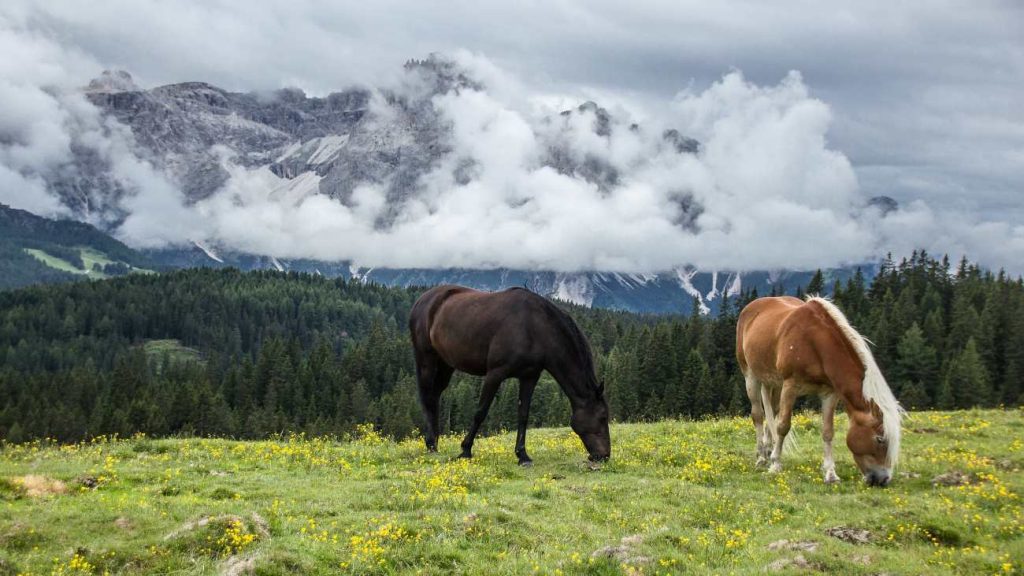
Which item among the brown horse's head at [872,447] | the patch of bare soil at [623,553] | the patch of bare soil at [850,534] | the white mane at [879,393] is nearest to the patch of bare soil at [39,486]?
the patch of bare soil at [623,553]

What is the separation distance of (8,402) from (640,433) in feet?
396

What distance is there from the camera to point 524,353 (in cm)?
1714

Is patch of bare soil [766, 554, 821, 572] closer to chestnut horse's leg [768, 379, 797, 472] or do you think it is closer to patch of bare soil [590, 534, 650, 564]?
patch of bare soil [590, 534, 650, 564]

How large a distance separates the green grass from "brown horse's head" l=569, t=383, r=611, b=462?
52cm

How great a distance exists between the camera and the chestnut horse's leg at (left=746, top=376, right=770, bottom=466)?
58.3ft

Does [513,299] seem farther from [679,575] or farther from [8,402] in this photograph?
[8,402]

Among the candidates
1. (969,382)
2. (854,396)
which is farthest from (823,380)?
(969,382)

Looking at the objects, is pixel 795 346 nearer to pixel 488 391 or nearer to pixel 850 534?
pixel 850 534

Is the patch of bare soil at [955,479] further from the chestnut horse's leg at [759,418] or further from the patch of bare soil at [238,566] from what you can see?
the patch of bare soil at [238,566]

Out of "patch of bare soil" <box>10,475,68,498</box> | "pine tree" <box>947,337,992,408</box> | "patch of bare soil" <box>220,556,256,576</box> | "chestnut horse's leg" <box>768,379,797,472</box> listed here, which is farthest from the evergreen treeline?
"patch of bare soil" <box>220,556,256,576</box>

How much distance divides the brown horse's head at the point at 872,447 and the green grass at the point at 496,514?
1.22 feet

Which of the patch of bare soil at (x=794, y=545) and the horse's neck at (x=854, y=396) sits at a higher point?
the horse's neck at (x=854, y=396)

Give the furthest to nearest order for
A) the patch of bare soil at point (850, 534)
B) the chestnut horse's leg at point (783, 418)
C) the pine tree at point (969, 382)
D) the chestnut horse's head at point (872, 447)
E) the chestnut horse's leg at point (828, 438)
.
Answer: the pine tree at point (969, 382), the chestnut horse's leg at point (783, 418), the chestnut horse's leg at point (828, 438), the chestnut horse's head at point (872, 447), the patch of bare soil at point (850, 534)

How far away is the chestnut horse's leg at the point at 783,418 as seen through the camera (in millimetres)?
16016
